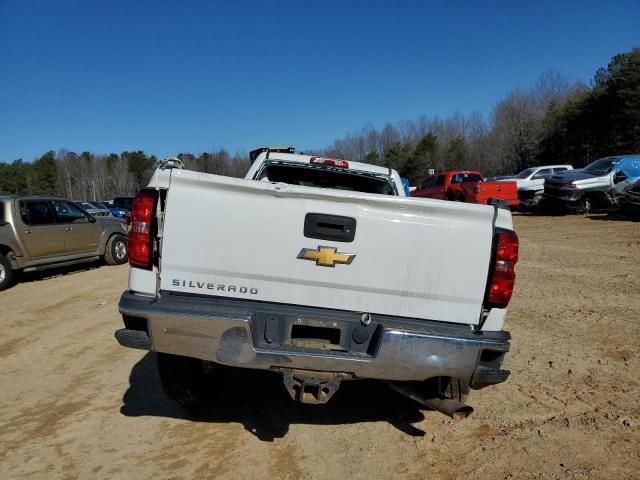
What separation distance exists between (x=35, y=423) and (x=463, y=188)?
17.9 m

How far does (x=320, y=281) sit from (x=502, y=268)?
3.48 ft

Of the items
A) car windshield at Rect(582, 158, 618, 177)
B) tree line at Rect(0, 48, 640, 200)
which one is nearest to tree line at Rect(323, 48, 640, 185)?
tree line at Rect(0, 48, 640, 200)

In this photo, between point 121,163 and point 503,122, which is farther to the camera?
point 121,163

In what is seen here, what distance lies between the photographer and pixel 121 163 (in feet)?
299

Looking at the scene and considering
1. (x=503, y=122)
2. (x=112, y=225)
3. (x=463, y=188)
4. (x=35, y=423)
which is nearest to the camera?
(x=35, y=423)

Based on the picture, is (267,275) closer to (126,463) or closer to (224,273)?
(224,273)

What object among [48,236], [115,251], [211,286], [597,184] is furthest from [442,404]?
[597,184]

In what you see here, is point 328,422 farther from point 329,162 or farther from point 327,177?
point 327,177

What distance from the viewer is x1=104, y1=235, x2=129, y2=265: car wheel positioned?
12.3 m

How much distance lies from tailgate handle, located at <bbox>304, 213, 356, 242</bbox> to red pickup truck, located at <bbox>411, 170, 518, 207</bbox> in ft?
46.5

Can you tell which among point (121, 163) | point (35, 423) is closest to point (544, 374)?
point (35, 423)

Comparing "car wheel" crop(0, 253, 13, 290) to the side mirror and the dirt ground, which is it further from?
the side mirror

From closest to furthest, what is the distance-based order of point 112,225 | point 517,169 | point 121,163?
point 112,225 < point 517,169 < point 121,163

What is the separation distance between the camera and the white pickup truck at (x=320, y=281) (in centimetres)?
283
